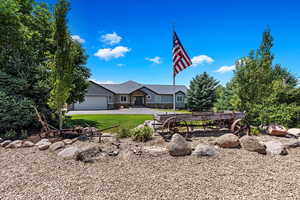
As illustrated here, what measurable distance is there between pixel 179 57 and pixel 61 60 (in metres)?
5.08

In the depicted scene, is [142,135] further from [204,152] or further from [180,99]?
[180,99]

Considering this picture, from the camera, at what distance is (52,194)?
100 inches

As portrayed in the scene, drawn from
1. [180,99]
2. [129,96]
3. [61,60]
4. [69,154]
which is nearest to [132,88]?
[129,96]

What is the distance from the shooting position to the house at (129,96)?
24859mm

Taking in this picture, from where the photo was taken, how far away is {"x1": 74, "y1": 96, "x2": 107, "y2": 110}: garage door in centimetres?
2374

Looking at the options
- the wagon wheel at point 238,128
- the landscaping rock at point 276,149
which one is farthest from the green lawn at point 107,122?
the landscaping rock at point 276,149

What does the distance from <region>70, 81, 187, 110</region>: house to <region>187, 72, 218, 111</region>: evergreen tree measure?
30.7 ft

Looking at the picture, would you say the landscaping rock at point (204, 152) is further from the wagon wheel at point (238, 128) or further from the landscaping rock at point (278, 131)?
the landscaping rock at point (278, 131)

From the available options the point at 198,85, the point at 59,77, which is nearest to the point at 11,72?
the point at 59,77

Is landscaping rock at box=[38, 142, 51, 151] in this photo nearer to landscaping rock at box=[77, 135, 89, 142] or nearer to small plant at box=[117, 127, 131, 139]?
landscaping rock at box=[77, 135, 89, 142]

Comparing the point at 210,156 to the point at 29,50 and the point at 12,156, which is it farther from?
the point at 29,50

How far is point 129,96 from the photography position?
29.3 metres

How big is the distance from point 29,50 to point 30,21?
2.39 metres

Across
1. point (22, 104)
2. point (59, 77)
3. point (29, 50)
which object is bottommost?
point (22, 104)
